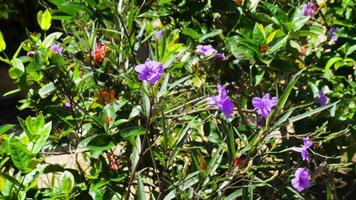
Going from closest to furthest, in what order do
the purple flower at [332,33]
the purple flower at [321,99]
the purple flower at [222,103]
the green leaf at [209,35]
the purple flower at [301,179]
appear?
the purple flower at [222,103] → the purple flower at [301,179] → the green leaf at [209,35] → the purple flower at [321,99] → the purple flower at [332,33]

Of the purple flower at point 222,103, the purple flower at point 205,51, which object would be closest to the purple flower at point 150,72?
the purple flower at point 222,103

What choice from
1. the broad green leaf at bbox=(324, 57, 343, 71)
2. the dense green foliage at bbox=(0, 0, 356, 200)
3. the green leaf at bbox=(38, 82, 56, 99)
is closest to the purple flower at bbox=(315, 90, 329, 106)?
the dense green foliage at bbox=(0, 0, 356, 200)

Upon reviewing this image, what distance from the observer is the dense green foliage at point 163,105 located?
1495mm

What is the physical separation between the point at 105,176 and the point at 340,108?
112 cm

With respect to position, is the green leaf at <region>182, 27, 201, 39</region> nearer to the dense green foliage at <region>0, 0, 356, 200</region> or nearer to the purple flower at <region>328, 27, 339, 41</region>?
the dense green foliage at <region>0, 0, 356, 200</region>

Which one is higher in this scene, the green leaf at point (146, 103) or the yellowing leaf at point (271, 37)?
the yellowing leaf at point (271, 37)

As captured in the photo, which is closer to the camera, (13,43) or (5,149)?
(5,149)

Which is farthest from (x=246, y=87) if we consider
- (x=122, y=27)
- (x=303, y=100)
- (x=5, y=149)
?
(x=5, y=149)

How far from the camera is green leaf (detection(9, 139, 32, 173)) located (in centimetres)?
141

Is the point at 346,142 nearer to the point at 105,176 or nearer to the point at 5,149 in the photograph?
the point at 105,176

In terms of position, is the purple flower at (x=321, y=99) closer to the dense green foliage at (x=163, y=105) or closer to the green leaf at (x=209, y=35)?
the dense green foliage at (x=163, y=105)

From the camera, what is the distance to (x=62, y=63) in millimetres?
1729

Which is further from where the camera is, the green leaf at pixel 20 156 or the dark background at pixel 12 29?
the dark background at pixel 12 29

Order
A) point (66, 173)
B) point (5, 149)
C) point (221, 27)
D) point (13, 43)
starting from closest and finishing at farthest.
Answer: point (5, 149)
point (66, 173)
point (221, 27)
point (13, 43)
